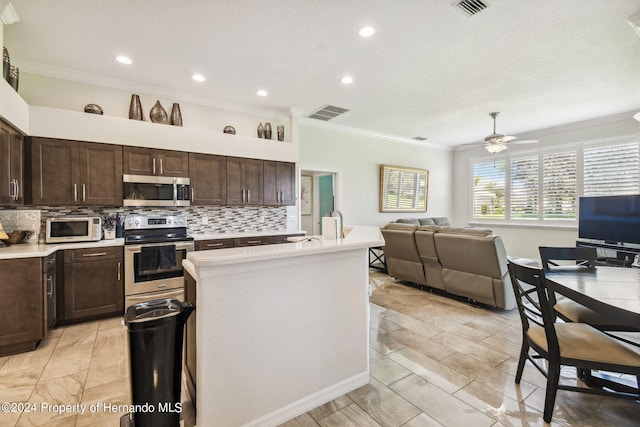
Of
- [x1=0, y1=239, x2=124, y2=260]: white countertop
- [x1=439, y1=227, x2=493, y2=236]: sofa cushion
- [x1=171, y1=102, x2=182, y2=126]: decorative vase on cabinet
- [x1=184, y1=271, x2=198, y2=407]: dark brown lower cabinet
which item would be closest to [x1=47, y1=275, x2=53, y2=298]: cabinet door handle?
[x1=0, y1=239, x2=124, y2=260]: white countertop

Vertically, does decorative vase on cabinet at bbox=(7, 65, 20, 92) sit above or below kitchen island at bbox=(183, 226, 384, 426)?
above

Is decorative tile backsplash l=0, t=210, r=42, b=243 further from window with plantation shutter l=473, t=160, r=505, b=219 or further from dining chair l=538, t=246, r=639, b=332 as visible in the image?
window with plantation shutter l=473, t=160, r=505, b=219

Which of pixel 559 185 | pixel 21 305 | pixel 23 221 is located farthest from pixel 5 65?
pixel 559 185

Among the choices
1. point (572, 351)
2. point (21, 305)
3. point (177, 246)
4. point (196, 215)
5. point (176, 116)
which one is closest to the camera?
point (572, 351)

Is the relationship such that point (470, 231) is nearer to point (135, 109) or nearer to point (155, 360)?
point (155, 360)

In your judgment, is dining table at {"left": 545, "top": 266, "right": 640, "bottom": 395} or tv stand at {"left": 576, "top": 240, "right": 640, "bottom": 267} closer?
dining table at {"left": 545, "top": 266, "right": 640, "bottom": 395}

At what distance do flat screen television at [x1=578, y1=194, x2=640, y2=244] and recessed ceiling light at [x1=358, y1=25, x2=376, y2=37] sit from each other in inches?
182

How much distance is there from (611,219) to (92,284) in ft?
24.0

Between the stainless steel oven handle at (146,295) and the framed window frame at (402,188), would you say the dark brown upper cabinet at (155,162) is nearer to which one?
the stainless steel oven handle at (146,295)

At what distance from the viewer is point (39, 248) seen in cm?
290

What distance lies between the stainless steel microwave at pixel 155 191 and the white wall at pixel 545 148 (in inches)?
273

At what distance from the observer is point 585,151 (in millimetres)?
5680

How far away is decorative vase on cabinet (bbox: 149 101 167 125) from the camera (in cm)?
387


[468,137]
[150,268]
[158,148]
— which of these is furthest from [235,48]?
[468,137]
